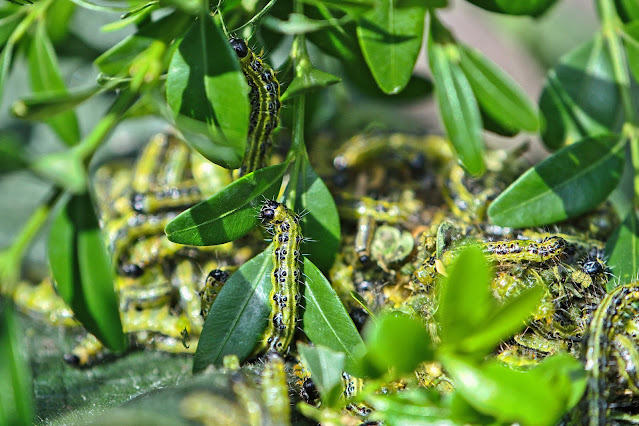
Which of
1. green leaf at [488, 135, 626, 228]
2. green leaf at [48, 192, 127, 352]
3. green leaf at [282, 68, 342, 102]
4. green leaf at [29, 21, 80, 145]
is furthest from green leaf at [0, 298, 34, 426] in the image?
green leaf at [488, 135, 626, 228]

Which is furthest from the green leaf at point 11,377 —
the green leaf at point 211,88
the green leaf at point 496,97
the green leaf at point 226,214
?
the green leaf at point 496,97

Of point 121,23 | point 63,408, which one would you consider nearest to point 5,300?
point 121,23

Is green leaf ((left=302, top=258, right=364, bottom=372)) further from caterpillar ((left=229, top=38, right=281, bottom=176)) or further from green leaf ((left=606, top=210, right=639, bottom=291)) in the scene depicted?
green leaf ((left=606, top=210, right=639, bottom=291))

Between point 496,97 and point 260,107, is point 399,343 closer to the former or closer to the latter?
point 260,107

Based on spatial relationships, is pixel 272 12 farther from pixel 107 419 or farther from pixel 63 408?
pixel 63 408

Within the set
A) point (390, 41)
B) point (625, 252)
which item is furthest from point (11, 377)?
point (625, 252)

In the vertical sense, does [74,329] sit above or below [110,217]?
below

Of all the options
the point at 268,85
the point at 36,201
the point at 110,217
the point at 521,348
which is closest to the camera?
the point at 521,348
